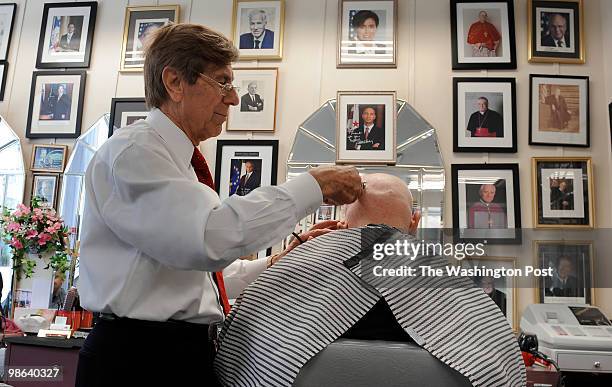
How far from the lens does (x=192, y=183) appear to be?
111cm

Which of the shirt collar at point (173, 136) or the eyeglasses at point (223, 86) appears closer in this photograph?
the shirt collar at point (173, 136)

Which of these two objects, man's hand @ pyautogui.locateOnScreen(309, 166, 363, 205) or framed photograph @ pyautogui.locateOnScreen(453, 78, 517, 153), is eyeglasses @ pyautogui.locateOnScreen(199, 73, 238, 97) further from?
framed photograph @ pyautogui.locateOnScreen(453, 78, 517, 153)

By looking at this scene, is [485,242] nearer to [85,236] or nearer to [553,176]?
[553,176]

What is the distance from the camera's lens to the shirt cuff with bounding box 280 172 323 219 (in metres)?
1.15

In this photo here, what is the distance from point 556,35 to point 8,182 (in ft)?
12.2

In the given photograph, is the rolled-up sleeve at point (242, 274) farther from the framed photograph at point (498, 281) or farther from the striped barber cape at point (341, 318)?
the framed photograph at point (498, 281)

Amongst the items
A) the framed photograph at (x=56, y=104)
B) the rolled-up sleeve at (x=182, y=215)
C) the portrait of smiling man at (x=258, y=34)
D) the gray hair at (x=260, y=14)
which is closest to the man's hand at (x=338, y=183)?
the rolled-up sleeve at (x=182, y=215)

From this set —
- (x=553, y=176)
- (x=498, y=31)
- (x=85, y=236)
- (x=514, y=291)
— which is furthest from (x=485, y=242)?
(x=85, y=236)

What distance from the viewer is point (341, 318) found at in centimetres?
117

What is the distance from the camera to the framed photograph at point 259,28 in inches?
144

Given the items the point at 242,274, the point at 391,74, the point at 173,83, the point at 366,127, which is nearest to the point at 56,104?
the point at 366,127

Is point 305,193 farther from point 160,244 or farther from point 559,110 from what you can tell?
point 559,110

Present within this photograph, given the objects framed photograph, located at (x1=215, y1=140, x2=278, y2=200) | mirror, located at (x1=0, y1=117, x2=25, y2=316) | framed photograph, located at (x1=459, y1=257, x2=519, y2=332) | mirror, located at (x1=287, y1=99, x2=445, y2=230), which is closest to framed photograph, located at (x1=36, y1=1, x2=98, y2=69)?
mirror, located at (x1=0, y1=117, x2=25, y2=316)

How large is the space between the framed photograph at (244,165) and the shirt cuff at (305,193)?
226 cm
